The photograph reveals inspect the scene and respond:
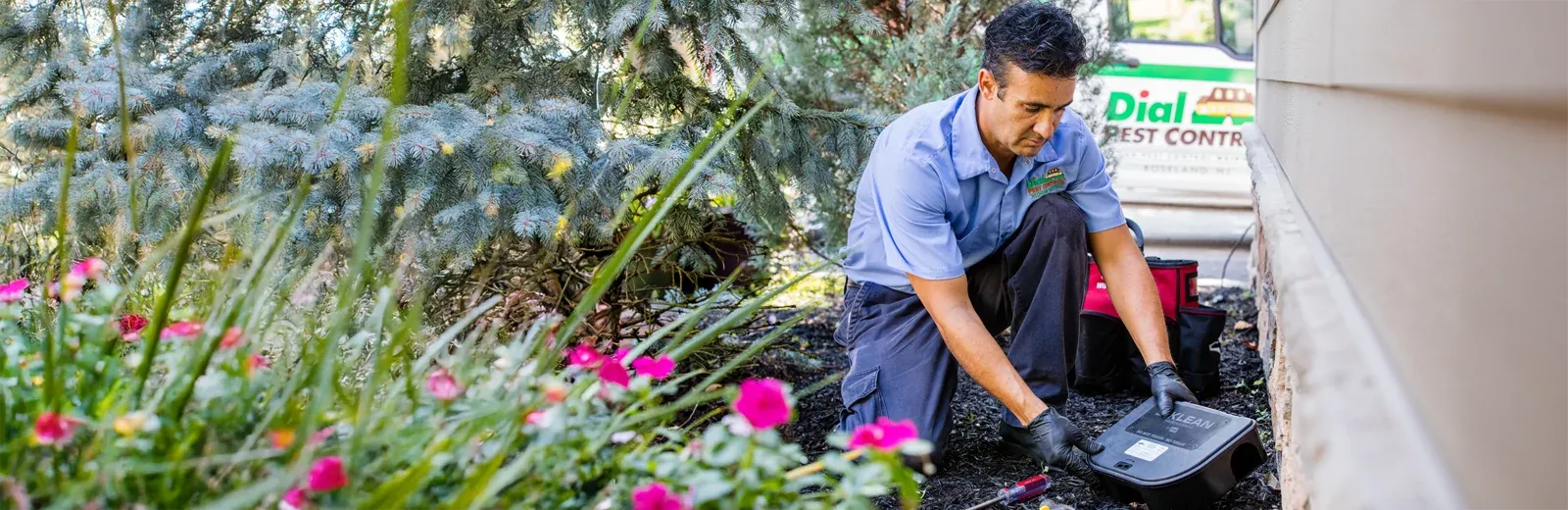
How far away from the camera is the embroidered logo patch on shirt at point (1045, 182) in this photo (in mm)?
2535

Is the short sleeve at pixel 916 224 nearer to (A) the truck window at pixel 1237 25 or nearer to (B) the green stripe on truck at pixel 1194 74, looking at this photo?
(B) the green stripe on truck at pixel 1194 74

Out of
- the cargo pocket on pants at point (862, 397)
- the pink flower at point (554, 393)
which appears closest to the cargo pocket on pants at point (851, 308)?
the cargo pocket on pants at point (862, 397)

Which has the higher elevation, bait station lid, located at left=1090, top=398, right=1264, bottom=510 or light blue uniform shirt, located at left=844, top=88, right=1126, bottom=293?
light blue uniform shirt, located at left=844, top=88, right=1126, bottom=293

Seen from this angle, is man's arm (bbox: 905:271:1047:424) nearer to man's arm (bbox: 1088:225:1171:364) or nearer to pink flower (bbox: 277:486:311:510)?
man's arm (bbox: 1088:225:1171:364)

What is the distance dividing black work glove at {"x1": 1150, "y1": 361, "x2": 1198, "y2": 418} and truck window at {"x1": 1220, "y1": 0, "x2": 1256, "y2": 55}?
10.9ft

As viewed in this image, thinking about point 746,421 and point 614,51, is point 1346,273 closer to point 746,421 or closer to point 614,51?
point 746,421

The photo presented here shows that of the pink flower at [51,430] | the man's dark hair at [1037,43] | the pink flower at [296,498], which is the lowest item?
the pink flower at [296,498]

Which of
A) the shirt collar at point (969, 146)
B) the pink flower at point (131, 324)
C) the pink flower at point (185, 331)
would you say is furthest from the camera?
the shirt collar at point (969, 146)

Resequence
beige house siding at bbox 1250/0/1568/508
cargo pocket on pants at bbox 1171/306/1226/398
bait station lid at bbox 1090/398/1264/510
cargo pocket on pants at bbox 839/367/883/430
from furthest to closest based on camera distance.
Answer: cargo pocket on pants at bbox 1171/306/1226/398 → cargo pocket on pants at bbox 839/367/883/430 → bait station lid at bbox 1090/398/1264/510 → beige house siding at bbox 1250/0/1568/508

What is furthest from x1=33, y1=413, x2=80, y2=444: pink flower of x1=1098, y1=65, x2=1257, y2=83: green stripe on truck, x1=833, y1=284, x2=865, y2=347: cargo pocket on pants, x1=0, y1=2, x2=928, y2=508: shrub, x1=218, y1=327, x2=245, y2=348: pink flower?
x1=1098, y1=65, x2=1257, y2=83: green stripe on truck

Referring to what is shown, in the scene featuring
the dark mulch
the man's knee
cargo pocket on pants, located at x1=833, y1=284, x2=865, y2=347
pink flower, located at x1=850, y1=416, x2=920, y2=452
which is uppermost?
pink flower, located at x1=850, y1=416, x2=920, y2=452

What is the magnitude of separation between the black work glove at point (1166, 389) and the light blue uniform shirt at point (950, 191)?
427 millimetres

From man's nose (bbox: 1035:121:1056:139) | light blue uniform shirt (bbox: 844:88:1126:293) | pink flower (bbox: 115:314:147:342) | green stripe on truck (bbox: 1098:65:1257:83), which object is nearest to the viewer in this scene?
pink flower (bbox: 115:314:147:342)

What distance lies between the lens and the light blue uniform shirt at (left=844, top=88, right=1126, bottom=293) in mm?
2328
